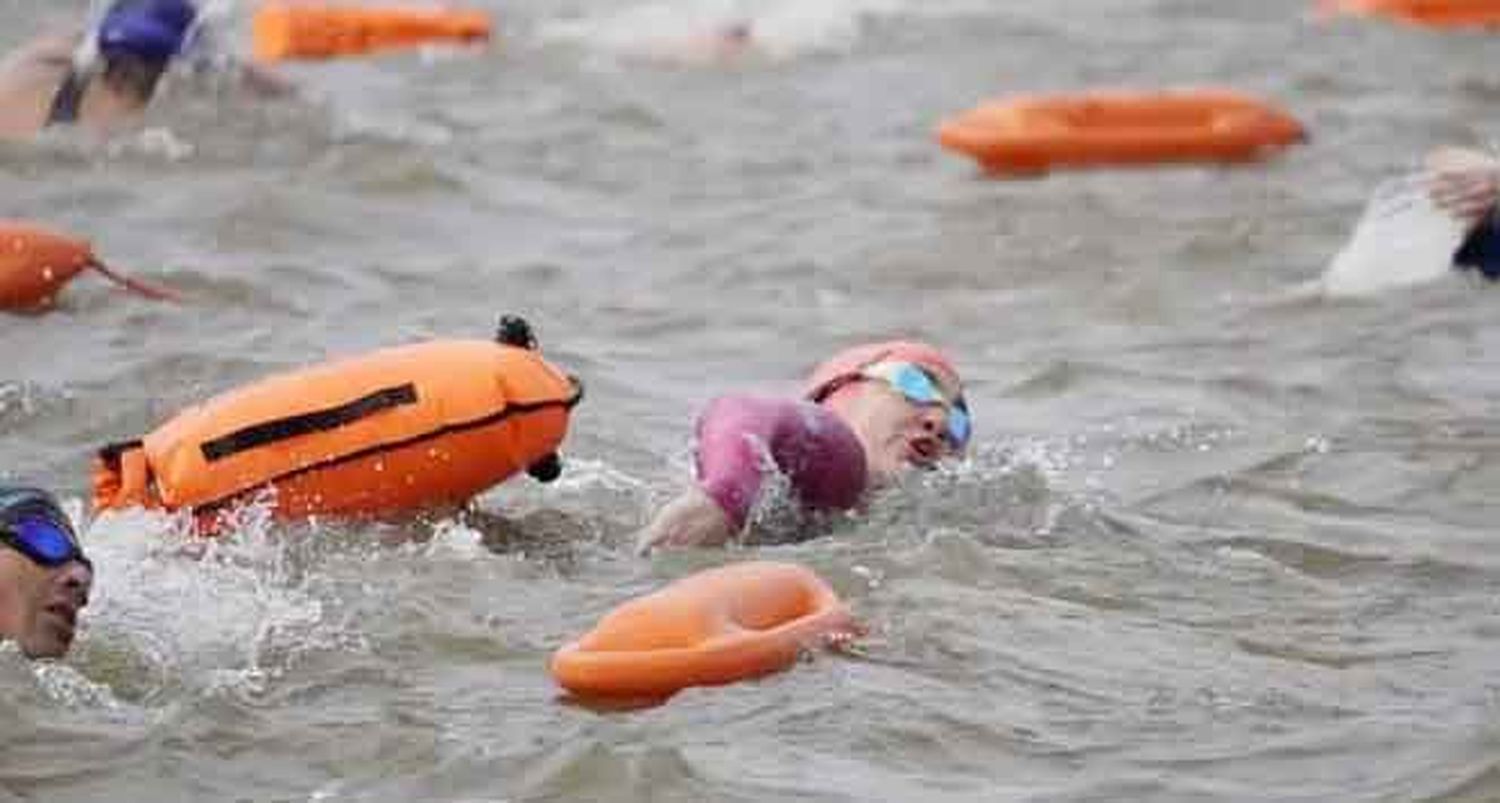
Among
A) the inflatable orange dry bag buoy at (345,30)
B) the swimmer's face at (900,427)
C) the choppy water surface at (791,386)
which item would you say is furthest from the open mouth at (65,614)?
the inflatable orange dry bag buoy at (345,30)

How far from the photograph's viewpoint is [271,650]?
24.5ft

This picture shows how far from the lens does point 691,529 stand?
8.35 m

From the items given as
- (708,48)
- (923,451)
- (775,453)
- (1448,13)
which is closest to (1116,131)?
(708,48)

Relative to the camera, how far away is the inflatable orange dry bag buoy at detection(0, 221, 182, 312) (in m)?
10.9

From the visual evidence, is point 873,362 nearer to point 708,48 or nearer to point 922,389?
point 922,389

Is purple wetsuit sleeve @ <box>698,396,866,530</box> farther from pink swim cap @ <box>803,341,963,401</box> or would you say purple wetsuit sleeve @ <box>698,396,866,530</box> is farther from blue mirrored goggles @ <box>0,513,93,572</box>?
blue mirrored goggles @ <box>0,513,93,572</box>

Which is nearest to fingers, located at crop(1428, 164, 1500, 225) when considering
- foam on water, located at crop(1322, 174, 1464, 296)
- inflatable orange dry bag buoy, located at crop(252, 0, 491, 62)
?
foam on water, located at crop(1322, 174, 1464, 296)

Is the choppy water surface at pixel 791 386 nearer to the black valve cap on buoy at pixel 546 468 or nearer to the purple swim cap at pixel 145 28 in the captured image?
the black valve cap on buoy at pixel 546 468

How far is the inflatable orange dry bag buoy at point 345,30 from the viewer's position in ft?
59.6

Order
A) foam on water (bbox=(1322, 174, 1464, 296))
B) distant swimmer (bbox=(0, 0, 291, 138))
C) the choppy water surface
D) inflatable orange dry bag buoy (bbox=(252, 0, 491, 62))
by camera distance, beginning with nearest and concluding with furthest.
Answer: the choppy water surface < foam on water (bbox=(1322, 174, 1464, 296)) < distant swimmer (bbox=(0, 0, 291, 138)) < inflatable orange dry bag buoy (bbox=(252, 0, 491, 62))

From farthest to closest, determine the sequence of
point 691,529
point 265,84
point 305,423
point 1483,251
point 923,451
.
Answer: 1. point 265,84
2. point 1483,251
3. point 923,451
4. point 691,529
5. point 305,423

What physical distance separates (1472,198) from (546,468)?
182 inches

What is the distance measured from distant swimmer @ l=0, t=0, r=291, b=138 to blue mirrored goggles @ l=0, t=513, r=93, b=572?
701cm

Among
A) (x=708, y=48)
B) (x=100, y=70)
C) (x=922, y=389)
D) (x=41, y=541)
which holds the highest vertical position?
(x=41, y=541)
